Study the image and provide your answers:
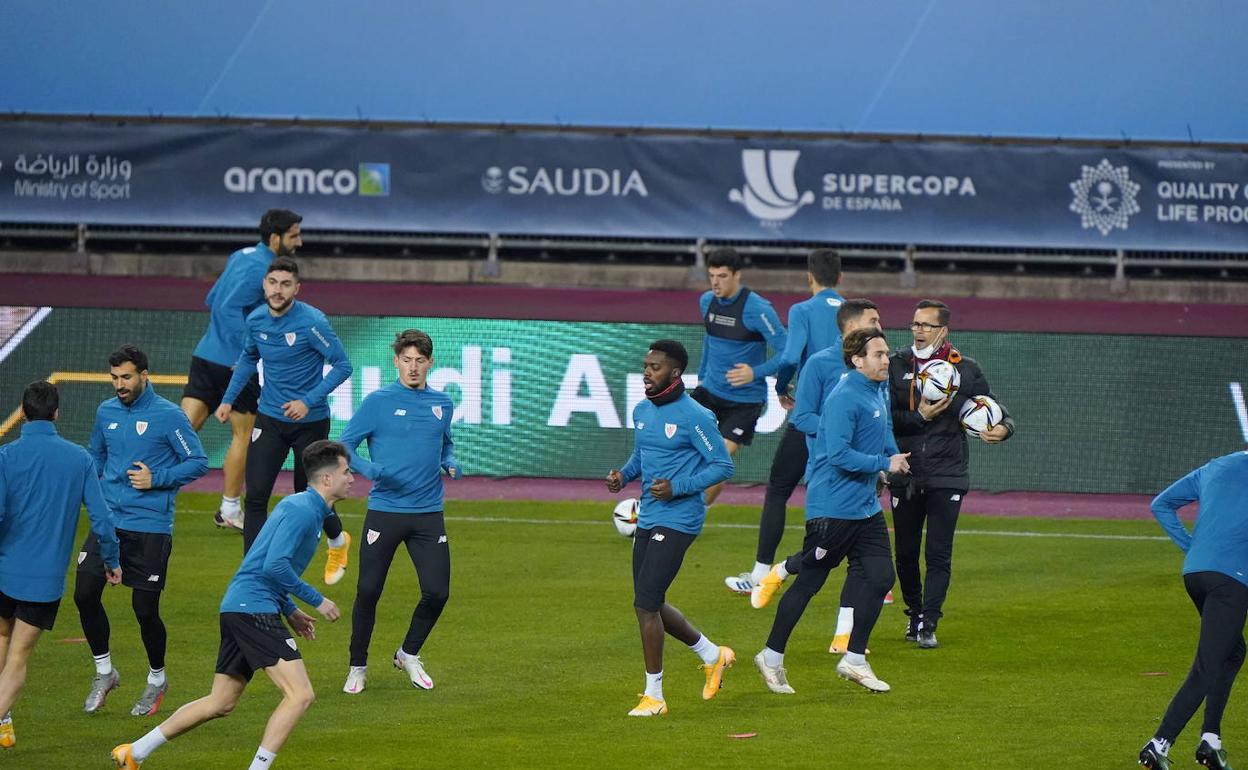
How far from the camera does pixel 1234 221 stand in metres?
25.5

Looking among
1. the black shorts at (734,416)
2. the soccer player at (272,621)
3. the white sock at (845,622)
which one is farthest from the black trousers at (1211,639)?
the black shorts at (734,416)

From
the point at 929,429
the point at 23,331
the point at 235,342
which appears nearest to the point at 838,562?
the point at 929,429

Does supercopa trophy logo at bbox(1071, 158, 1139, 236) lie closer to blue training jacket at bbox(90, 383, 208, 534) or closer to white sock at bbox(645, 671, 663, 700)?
white sock at bbox(645, 671, 663, 700)

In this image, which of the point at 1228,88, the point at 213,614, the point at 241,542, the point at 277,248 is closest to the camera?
the point at 213,614

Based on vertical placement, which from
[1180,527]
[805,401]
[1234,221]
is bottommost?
[1180,527]

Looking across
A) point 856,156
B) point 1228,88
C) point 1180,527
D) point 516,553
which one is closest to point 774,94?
point 856,156

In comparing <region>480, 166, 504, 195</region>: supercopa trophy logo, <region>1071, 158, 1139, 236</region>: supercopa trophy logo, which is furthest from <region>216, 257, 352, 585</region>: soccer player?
<region>1071, 158, 1139, 236</region>: supercopa trophy logo

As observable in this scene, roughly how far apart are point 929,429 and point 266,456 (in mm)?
4784

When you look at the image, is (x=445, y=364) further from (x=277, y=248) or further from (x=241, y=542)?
(x=277, y=248)

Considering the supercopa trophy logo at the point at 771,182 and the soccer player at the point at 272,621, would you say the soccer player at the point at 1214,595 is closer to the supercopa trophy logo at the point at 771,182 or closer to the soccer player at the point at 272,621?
the soccer player at the point at 272,621

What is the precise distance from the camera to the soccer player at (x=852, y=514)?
33.9 feet

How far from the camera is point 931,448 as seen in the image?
1182 centimetres

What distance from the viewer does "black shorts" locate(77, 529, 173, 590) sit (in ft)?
32.4

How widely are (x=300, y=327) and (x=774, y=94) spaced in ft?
56.3
